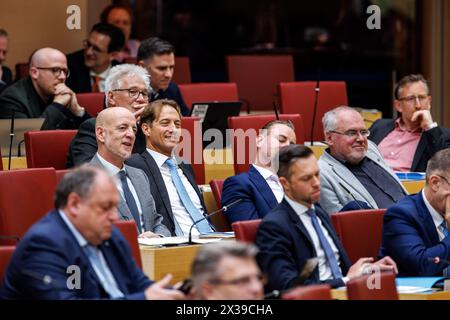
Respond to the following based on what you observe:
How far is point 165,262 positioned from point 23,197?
0.74 metres

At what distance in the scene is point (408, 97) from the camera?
6.85m

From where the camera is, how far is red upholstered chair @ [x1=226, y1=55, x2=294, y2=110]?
29.5 ft

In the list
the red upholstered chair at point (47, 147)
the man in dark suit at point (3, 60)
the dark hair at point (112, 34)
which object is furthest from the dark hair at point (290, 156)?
the dark hair at point (112, 34)

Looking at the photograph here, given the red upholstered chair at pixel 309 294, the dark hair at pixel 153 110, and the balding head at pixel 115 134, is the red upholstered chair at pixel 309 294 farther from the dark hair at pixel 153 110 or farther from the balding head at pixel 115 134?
the dark hair at pixel 153 110

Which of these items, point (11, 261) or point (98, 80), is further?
point (98, 80)

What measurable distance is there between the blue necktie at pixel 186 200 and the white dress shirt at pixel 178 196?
0.06 feet

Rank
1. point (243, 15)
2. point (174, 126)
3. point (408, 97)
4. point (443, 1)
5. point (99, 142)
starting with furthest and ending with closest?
1. point (243, 15)
2. point (443, 1)
3. point (408, 97)
4. point (174, 126)
5. point (99, 142)

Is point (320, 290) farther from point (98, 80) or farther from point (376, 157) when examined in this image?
point (98, 80)

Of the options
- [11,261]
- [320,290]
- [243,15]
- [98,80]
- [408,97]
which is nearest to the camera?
[320,290]

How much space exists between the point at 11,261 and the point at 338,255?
1.44m

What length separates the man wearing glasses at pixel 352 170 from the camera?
5.55m

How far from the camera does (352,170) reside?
580 centimetres

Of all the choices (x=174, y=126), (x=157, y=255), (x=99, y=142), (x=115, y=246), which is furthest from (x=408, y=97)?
(x=115, y=246)

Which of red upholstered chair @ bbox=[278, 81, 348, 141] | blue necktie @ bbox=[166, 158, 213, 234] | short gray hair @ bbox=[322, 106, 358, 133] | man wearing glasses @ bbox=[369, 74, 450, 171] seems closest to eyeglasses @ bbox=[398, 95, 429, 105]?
man wearing glasses @ bbox=[369, 74, 450, 171]
